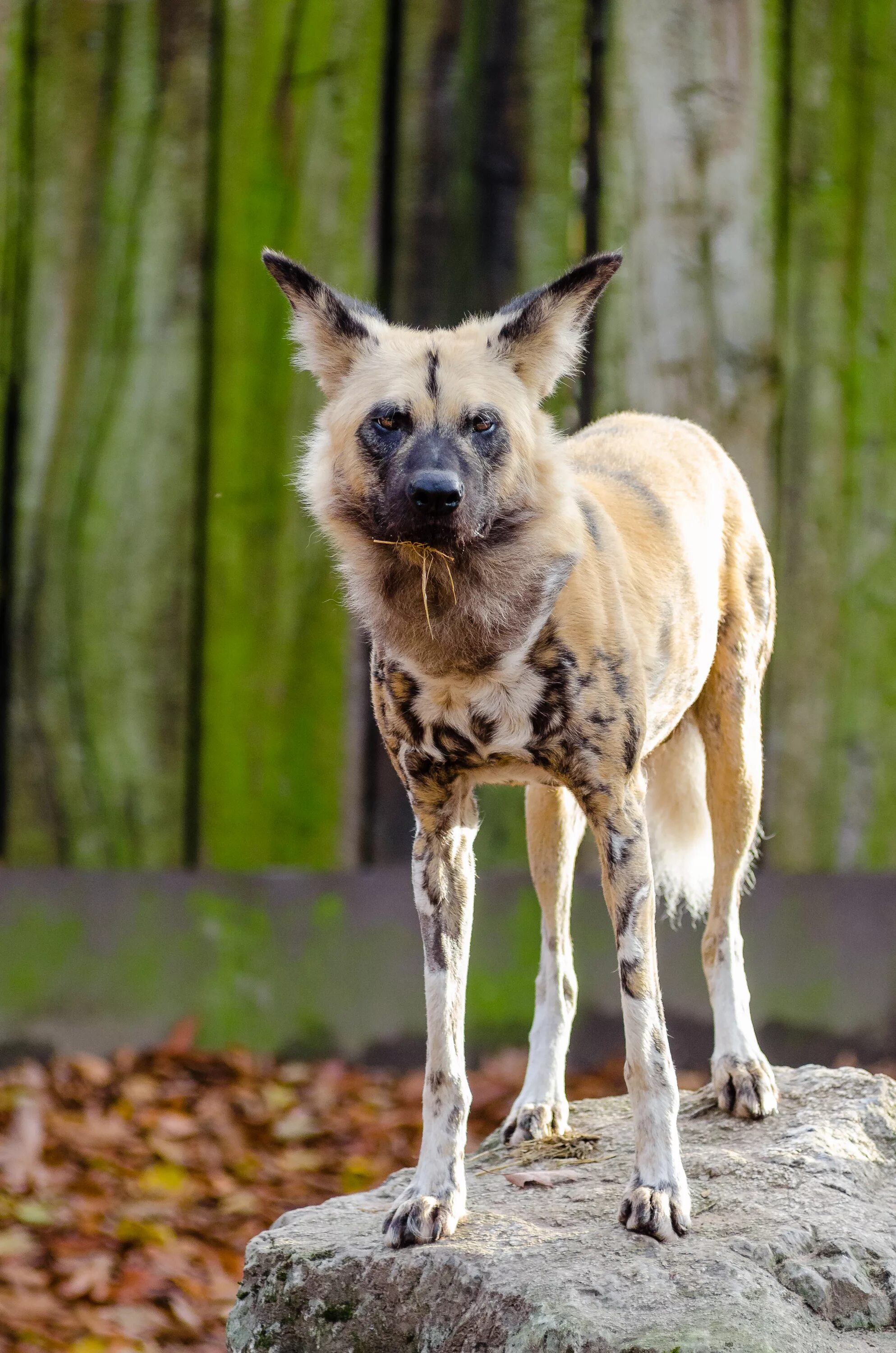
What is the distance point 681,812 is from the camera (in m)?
4.15

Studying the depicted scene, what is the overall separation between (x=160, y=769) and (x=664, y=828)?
5.67 feet

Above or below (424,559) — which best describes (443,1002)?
below

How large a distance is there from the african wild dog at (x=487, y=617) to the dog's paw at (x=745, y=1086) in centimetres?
68

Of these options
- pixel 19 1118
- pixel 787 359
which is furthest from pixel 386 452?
pixel 19 1118

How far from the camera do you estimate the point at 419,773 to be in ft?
10.7

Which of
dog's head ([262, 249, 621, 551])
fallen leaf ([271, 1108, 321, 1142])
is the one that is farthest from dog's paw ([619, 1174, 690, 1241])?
fallen leaf ([271, 1108, 321, 1142])

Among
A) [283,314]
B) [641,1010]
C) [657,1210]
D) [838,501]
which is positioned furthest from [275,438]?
[657,1210]

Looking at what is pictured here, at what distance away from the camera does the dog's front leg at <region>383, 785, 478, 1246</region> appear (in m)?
3.12

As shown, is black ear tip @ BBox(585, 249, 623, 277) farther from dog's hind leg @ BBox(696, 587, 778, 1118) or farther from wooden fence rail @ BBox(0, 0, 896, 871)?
wooden fence rail @ BBox(0, 0, 896, 871)

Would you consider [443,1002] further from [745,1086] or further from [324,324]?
[324,324]

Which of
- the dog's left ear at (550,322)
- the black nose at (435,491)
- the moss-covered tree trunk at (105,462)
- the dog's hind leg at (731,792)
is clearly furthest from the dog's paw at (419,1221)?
the moss-covered tree trunk at (105,462)

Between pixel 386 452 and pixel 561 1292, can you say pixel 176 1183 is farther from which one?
pixel 386 452

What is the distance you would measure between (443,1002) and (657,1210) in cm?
63

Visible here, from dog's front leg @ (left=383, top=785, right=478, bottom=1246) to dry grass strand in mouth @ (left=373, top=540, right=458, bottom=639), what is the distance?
1.49 ft
